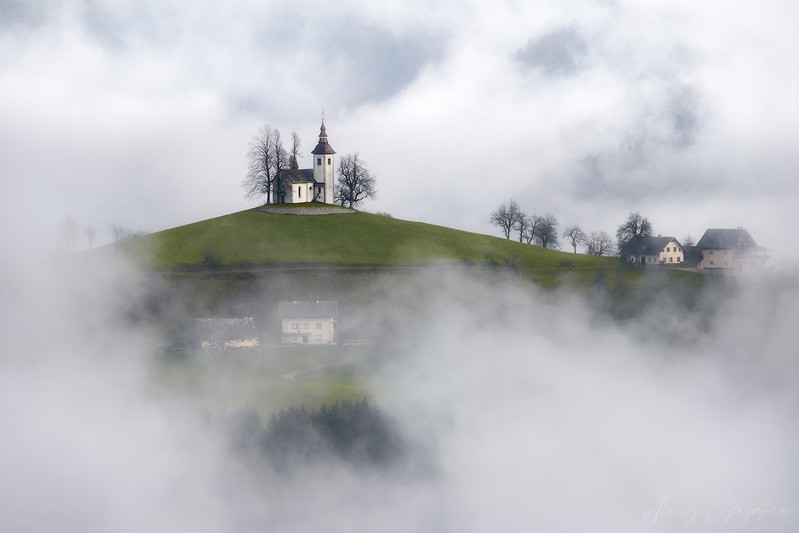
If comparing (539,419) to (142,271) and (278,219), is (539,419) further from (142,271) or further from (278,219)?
(278,219)

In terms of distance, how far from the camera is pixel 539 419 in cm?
10212

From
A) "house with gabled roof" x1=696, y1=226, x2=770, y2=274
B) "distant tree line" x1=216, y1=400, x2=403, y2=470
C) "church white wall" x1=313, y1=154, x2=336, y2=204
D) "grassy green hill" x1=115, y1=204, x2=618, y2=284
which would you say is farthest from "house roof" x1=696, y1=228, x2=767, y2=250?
"distant tree line" x1=216, y1=400, x2=403, y2=470

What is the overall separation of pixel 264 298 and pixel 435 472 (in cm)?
4231

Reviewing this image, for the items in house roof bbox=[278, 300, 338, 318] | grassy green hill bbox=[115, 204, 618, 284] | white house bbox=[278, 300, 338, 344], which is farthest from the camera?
grassy green hill bbox=[115, 204, 618, 284]

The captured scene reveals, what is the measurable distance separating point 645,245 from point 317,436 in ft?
246

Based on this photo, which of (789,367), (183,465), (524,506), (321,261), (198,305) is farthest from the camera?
(321,261)

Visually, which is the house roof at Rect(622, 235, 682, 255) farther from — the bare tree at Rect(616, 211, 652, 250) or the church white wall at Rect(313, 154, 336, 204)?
the church white wall at Rect(313, 154, 336, 204)

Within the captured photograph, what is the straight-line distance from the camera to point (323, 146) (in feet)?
537

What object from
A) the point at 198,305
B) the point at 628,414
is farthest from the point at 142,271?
the point at 628,414

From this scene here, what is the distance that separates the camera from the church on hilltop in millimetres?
160500

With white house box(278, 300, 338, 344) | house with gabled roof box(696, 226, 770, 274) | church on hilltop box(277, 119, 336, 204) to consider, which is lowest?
white house box(278, 300, 338, 344)

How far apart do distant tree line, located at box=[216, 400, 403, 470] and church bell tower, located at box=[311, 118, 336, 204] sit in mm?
74669

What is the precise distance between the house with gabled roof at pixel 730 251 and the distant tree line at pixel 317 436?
69.9 metres

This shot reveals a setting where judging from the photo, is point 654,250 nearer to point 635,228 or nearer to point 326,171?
point 635,228
